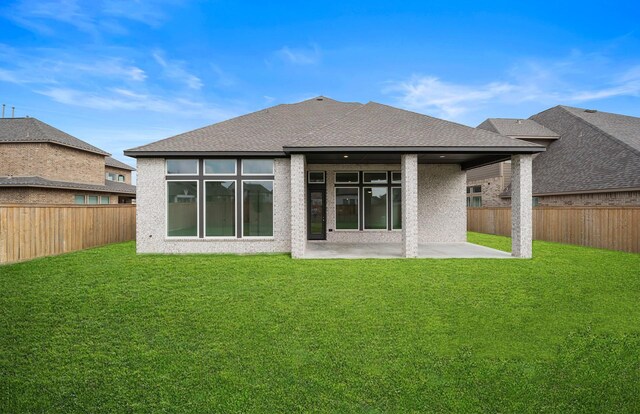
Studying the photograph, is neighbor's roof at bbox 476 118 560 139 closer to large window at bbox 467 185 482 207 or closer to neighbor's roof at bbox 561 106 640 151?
neighbor's roof at bbox 561 106 640 151

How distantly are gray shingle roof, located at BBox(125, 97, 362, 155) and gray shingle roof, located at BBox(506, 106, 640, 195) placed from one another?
460 inches

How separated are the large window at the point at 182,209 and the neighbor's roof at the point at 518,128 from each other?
1914 cm

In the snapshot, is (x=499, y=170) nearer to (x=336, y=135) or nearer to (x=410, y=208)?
(x=410, y=208)

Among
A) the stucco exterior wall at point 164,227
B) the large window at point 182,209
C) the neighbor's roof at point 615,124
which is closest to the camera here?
the stucco exterior wall at point 164,227

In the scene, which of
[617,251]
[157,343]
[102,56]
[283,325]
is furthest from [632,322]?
[102,56]

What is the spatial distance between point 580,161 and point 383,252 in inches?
562

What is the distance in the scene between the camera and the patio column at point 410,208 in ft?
32.0

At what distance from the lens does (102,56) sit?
1551 cm

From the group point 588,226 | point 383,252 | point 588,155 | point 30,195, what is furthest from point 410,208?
point 30,195

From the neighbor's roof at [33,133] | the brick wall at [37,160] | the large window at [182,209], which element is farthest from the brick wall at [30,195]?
the large window at [182,209]

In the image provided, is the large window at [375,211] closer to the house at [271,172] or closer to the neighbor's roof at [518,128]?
the house at [271,172]

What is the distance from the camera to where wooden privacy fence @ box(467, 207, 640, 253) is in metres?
11.7

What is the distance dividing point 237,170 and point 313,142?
2.74 metres

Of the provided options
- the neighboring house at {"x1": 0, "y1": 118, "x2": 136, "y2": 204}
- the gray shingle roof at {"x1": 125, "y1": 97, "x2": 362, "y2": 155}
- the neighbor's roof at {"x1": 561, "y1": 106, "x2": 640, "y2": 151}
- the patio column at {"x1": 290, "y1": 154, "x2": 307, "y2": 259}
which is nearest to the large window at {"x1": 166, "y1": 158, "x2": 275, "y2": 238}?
the gray shingle roof at {"x1": 125, "y1": 97, "x2": 362, "y2": 155}
